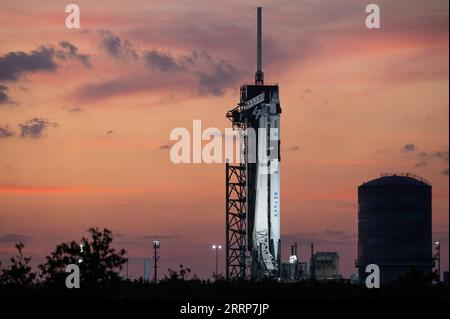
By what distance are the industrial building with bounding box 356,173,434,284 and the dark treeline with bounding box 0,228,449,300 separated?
8518 centimetres

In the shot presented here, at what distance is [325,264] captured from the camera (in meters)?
194

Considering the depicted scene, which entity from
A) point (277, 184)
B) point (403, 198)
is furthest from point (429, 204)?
point (277, 184)

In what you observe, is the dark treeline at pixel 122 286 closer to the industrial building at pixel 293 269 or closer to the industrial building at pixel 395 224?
the industrial building at pixel 293 269

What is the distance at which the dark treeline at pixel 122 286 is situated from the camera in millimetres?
65125

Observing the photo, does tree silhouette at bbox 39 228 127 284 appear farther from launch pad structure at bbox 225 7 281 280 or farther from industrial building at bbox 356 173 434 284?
industrial building at bbox 356 173 434 284

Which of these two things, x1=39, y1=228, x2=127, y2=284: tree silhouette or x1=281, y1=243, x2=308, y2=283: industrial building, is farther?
x1=281, y1=243, x2=308, y2=283: industrial building

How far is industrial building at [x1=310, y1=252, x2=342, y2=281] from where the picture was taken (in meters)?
191

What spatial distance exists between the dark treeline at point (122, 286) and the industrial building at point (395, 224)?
8518 centimetres

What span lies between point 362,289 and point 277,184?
5344cm

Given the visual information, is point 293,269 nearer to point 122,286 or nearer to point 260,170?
point 260,170

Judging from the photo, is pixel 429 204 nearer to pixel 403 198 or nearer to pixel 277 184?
pixel 403 198

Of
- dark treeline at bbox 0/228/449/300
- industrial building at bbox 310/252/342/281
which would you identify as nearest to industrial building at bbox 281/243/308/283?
industrial building at bbox 310/252/342/281
